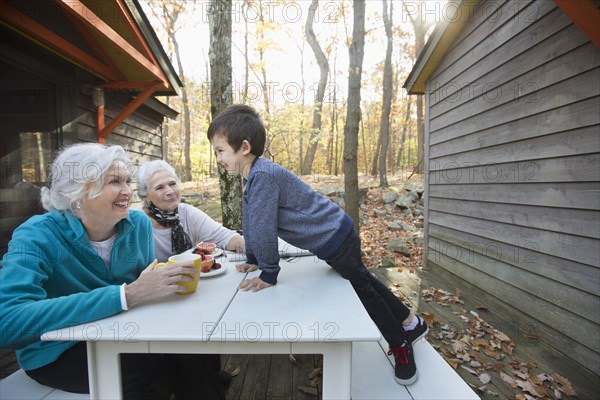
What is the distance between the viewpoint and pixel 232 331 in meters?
1.04

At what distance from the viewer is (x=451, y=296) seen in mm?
4199

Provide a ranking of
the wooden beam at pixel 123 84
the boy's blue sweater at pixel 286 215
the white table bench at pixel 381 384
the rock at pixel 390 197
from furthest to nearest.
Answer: the rock at pixel 390 197 < the wooden beam at pixel 123 84 < the boy's blue sweater at pixel 286 215 < the white table bench at pixel 381 384

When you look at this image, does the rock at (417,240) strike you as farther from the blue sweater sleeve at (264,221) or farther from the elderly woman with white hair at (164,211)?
the blue sweater sleeve at (264,221)

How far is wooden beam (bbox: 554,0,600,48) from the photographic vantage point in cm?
230

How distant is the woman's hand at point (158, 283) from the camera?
47.0 inches

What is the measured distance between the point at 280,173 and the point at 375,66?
57.9 feet

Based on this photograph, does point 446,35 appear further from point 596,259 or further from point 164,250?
point 164,250

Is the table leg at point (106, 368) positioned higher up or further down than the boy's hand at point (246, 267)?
further down

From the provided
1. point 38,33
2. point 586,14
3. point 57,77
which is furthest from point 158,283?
point 57,77

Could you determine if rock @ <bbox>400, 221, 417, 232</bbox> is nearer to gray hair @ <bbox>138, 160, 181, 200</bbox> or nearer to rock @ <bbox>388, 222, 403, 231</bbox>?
rock @ <bbox>388, 222, 403, 231</bbox>

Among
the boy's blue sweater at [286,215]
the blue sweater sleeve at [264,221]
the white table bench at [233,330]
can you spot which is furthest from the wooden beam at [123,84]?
the white table bench at [233,330]

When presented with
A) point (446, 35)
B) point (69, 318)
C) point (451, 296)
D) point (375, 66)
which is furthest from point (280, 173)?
point (375, 66)

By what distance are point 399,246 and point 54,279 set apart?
19.7 feet

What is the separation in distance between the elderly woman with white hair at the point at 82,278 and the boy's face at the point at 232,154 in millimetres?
474
